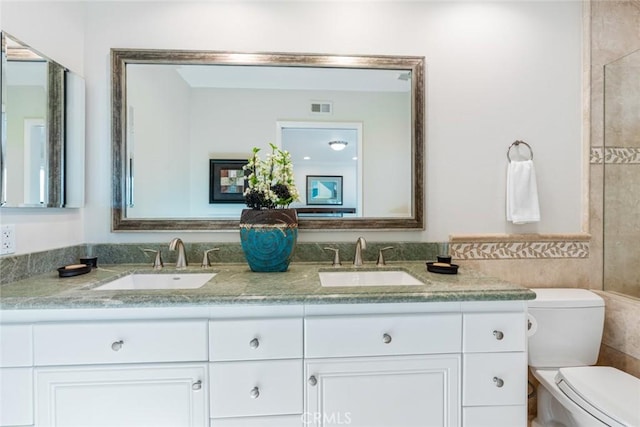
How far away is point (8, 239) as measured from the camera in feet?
4.08

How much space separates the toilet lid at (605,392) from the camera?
1098 mm

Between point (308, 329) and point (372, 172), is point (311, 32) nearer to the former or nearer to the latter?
point (372, 172)

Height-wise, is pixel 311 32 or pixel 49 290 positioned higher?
pixel 311 32

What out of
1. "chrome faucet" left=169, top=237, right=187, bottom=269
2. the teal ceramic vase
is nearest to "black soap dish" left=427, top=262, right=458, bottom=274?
the teal ceramic vase

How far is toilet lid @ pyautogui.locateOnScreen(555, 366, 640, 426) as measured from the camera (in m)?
1.10

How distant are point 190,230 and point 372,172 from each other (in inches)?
39.3

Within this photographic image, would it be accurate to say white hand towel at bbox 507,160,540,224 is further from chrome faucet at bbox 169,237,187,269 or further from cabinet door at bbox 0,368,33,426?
cabinet door at bbox 0,368,33,426

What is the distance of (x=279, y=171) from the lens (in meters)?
1.54

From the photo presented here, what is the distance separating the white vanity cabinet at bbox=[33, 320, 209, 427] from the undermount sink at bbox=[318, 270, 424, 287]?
633 mm

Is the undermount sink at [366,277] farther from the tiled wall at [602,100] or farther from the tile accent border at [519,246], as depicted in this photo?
the tiled wall at [602,100]

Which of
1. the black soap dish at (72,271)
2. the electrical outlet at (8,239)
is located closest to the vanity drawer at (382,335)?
the black soap dish at (72,271)

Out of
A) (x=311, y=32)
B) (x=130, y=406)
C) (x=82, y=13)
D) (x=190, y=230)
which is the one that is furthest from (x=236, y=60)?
(x=130, y=406)

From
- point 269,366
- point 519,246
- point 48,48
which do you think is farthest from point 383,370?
point 48,48

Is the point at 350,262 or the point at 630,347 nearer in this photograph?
the point at 630,347
